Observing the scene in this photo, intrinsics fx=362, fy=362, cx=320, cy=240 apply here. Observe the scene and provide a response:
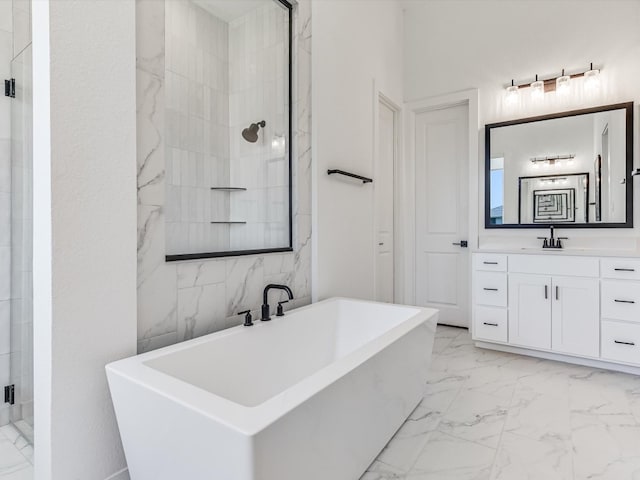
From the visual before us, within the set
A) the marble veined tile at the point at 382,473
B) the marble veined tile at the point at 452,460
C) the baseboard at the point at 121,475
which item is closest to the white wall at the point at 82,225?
the baseboard at the point at 121,475

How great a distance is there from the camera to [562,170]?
2998 millimetres

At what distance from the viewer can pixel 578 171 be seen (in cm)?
294

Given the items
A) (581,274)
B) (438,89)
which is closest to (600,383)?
(581,274)

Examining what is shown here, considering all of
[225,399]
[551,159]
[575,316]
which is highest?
[551,159]

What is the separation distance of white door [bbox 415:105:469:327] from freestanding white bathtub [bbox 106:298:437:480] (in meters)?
1.77

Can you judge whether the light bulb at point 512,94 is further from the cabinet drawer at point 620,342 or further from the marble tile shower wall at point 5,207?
the marble tile shower wall at point 5,207

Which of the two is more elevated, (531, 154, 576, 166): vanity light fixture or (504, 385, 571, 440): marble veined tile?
(531, 154, 576, 166): vanity light fixture

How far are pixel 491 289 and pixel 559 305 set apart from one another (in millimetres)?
460

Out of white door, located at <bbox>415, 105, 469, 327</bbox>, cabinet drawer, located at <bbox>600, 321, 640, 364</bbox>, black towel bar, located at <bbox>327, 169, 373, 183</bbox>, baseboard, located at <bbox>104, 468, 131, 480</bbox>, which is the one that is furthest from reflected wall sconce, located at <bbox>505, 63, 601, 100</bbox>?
baseboard, located at <bbox>104, 468, 131, 480</bbox>

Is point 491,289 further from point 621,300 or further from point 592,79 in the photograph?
point 592,79

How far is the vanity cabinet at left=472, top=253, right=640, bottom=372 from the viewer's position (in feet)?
7.87

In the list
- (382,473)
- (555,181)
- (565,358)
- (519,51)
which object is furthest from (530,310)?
(519,51)

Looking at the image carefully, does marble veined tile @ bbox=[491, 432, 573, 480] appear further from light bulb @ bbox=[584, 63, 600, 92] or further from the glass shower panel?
light bulb @ bbox=[584, 63, 600, 92]

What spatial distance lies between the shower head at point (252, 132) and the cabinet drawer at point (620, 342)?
8.56 ft
